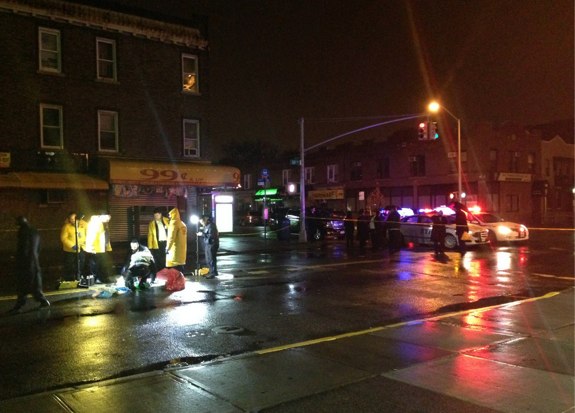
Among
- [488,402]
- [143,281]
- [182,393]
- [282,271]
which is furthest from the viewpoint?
[282,271]

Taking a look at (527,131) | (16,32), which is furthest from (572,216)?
A: (16,32)

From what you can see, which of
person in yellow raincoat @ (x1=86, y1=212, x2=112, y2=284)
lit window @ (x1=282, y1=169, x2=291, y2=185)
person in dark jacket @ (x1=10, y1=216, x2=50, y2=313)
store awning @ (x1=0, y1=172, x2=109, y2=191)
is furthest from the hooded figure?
lit window @ (x1=282, y1=169, x2=291, y2=185)

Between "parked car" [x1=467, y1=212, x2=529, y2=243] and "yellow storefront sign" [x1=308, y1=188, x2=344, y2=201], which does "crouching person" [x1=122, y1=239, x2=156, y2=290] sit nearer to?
"parked car" [x1=467, y1=212, x2=529, y2=243]

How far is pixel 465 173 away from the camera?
44688 millimetres

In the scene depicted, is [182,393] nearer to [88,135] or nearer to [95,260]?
[95,260]

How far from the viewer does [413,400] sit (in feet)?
16.0

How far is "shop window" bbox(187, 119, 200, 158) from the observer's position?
26.0 metres

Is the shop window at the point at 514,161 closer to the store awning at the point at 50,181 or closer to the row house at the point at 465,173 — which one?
the row house at the point at 465,173

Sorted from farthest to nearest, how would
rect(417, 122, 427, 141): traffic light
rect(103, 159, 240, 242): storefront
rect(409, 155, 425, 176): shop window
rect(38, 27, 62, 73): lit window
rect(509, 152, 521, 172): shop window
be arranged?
rect(409, 155, 425, 176): shop window < rect(509, 152, 521, 172): shop window < rect(417, 122, 427, 141): traffic light < rect(103, 159, 240, 242): storefront < rect(38, 27, 62, 73): lit window

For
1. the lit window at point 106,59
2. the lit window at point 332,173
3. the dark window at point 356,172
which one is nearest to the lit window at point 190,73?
the lit window at point 106,59

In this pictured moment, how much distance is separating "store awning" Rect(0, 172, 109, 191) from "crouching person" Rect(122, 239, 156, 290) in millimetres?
10305

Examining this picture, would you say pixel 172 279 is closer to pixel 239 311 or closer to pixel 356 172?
pixel 239 311

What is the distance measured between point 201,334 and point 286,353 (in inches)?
65.5

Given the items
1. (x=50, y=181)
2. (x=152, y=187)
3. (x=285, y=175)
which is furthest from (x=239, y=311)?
(x=285, y=175)
